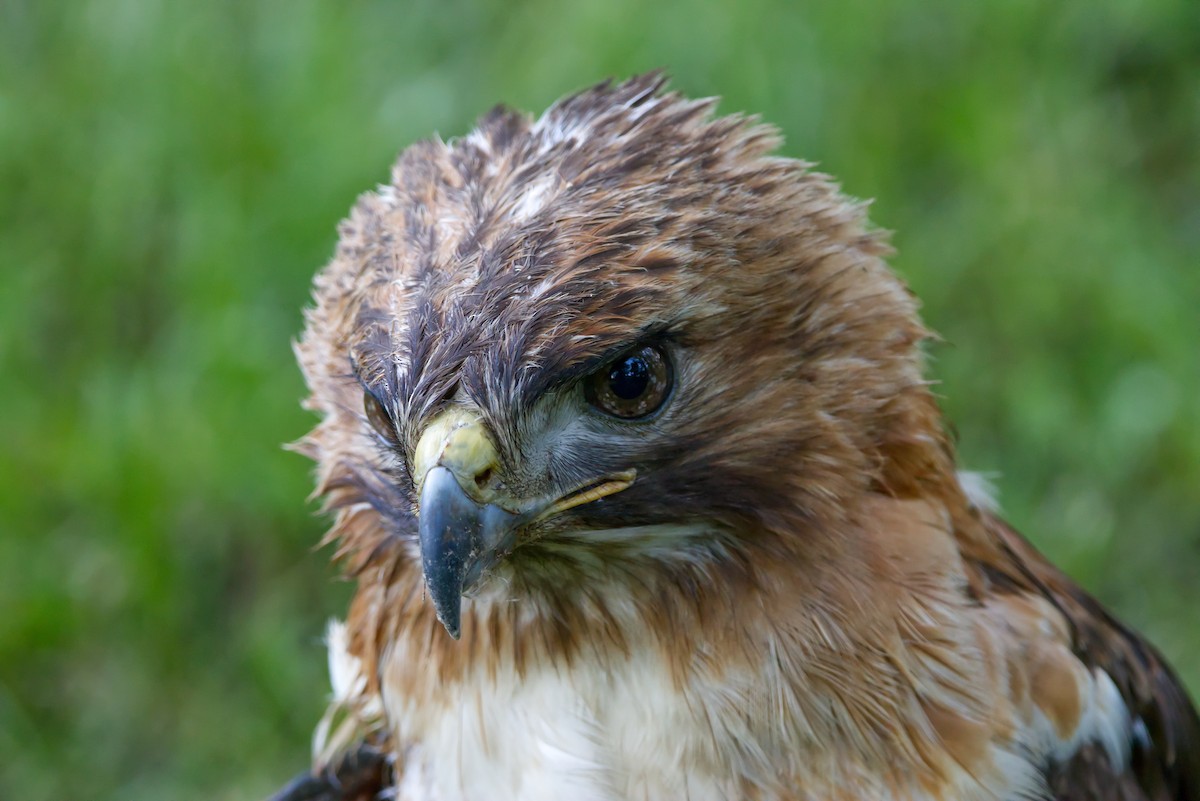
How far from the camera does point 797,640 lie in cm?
201

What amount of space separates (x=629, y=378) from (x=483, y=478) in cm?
23

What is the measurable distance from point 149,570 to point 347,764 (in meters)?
1.50

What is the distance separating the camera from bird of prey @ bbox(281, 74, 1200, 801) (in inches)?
72.6

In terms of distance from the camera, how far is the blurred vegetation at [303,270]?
3.85 m

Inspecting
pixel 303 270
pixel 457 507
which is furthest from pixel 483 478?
pixel 303 270

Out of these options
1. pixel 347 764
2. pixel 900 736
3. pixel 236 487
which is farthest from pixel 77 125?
pixel 900 736

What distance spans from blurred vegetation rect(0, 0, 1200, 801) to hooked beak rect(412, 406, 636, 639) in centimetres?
211

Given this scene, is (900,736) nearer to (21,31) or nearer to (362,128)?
(362,128)

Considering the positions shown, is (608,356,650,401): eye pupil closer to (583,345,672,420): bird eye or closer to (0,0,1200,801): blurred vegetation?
(583,345,672,420): bird eye

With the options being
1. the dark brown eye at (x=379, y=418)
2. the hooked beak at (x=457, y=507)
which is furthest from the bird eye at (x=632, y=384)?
the dark brown eye at (x=379, y=418)

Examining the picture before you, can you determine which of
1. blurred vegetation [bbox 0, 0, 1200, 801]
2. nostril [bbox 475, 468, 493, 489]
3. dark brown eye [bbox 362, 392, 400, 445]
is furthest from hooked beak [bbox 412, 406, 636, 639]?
blurred vegetation [bbox 0, 0, 1200, 801]

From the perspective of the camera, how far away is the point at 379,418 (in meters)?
1.97

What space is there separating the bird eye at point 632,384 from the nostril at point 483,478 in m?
0.17

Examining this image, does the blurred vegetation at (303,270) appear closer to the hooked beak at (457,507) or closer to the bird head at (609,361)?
the bird head at (609,361)
